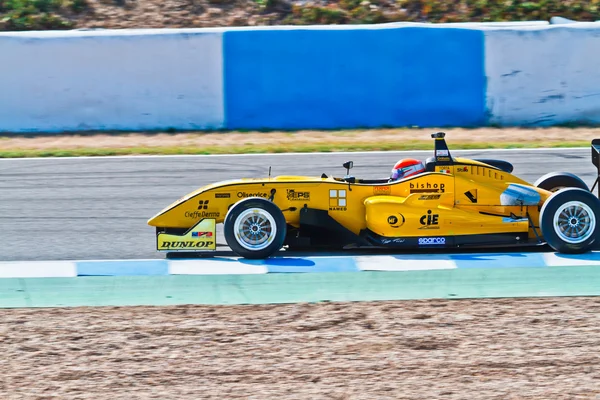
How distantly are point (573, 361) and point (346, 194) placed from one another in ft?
9.15

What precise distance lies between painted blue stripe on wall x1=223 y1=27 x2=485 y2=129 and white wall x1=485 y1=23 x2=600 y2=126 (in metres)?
0.29

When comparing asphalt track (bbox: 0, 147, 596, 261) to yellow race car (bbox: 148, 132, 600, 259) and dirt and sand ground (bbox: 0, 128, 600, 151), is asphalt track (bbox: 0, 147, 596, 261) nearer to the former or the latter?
yellow race car (bbox: 148, 132, 600, 259)

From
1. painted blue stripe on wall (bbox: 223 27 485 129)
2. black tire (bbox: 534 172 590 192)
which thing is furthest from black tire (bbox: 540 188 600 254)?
painted blue stripe on wall (bbox: 223 27 485 129)

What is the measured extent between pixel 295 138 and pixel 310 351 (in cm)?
969

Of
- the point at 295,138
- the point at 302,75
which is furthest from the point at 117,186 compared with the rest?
the point at 302,75

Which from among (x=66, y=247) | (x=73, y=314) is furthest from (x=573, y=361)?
(x=66, y=247)

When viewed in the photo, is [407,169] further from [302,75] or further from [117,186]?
[302,75]

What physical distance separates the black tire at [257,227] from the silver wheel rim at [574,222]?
7.21 feet

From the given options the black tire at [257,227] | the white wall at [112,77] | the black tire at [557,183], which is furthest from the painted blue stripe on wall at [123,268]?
the white wall at [112,77]

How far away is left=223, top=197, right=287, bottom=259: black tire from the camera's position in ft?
23.6

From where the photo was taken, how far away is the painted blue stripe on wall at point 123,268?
7.20 meters

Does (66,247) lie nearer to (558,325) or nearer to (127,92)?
(558,325)

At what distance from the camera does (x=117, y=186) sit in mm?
11086

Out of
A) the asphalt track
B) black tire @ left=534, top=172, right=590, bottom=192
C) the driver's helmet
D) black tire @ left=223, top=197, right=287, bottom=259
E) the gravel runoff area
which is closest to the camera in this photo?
the gravel runoff area
